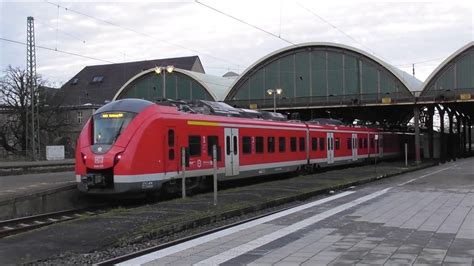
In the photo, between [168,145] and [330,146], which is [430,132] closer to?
[330,146]

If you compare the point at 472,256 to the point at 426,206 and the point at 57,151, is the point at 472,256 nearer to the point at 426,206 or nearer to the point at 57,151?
the point at 426,206

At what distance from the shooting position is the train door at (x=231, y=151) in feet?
67.1

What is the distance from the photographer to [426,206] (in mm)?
13938

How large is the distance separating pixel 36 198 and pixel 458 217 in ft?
39.4

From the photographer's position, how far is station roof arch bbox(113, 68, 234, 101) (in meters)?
61.6

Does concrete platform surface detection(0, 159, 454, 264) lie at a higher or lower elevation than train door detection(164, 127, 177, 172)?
lower

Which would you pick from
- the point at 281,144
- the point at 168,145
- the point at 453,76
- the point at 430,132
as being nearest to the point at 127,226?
the point at 168,145

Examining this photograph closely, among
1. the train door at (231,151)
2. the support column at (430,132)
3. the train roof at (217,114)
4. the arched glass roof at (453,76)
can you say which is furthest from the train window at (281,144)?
the support column at (430,132)

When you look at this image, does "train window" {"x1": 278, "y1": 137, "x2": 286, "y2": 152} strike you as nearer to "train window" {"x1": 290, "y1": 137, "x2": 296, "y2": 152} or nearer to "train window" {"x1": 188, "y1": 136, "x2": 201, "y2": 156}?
"train window" {"x1": 290, "y1": 137, "x2": 296, "y2": 152}

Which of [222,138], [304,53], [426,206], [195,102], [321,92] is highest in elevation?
[304,53]

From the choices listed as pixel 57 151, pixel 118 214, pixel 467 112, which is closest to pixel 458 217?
pixel 118 214

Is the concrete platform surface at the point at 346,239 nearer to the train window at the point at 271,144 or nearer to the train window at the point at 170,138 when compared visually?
the train window at the point at 170,138

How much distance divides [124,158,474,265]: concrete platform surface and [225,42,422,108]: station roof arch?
40560 mm

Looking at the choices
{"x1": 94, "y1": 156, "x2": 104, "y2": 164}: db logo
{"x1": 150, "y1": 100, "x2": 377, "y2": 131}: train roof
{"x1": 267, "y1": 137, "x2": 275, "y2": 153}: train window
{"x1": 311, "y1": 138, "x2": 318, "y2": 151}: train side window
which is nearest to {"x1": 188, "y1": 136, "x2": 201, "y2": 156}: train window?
{"x1": 150, "y1": 100, "x2": 377, "y2": 131}: train roof
